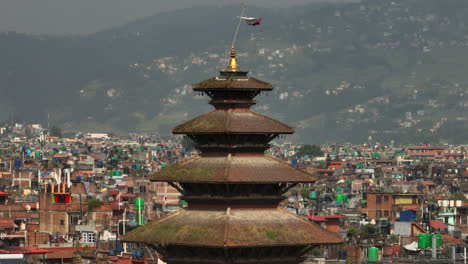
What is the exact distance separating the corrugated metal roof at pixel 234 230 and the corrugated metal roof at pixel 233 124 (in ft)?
4.71

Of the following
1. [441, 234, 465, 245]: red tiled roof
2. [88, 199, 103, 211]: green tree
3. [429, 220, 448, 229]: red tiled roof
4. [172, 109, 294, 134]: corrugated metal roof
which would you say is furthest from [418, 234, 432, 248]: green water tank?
[172, 109, 294, 134]: corrugated metal roof

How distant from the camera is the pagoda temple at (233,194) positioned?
3419 centimetres

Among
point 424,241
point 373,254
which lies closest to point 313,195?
point 424,241

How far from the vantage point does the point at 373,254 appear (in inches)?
4360

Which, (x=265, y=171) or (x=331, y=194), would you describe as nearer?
(x=265, y=171)

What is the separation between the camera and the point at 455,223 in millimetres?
159625

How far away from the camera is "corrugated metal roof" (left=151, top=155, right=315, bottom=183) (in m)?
34.4

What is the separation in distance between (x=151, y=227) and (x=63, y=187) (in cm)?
10737

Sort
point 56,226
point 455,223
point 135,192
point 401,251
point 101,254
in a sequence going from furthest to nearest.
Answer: point 135,192 < point 455,223 < point 56,226 < point 401,251 < point 101,254

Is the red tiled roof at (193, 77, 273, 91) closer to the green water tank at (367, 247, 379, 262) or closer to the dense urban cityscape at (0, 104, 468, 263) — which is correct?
the dense urban cityscape at (0, 104, 468, 263)

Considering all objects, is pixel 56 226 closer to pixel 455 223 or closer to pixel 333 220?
pixel 333 220

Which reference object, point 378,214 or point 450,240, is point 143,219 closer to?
point 450,240

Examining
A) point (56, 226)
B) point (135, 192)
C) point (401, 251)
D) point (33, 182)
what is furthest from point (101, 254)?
point (33, 182)

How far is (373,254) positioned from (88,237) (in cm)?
2125
